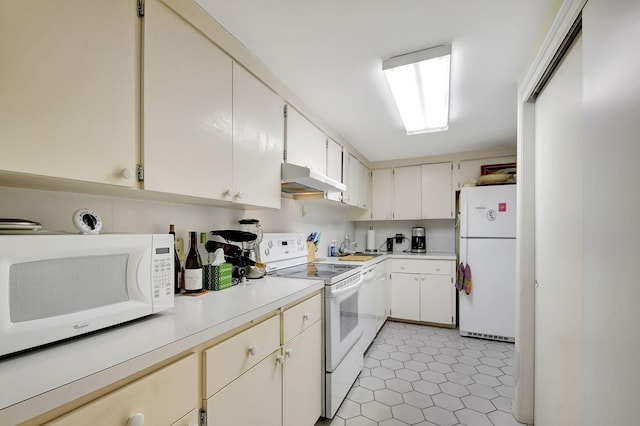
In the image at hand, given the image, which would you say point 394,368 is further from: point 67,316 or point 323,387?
point 67,316

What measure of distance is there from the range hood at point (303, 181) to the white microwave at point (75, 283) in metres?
0.92

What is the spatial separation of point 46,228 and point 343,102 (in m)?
1.88

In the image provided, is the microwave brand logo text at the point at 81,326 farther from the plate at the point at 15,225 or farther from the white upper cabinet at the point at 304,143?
the white upper cabinet at the point at 304,143

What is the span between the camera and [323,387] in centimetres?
165

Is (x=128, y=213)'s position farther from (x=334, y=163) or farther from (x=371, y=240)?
(x=371, y=240)

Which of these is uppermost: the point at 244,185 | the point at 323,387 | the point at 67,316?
the point at 244,185

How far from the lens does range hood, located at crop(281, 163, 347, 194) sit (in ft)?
5.67

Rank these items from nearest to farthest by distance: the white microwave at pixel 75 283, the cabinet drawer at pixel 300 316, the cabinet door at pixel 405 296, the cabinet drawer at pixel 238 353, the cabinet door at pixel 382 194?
the white microwave at pixel 75 283, the cabinet drawer at pixel 238 353, the cabinet drawer at pixel 300 316, the cabinet door at pixel 405 296, the cabinet door at pixel 382 194

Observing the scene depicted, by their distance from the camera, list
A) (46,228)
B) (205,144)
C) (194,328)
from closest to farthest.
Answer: (194,328) → (46,228) → (205,144)

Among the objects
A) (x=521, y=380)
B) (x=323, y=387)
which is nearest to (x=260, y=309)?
(x=323, y=387)

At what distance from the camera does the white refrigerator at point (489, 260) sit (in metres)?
2.91

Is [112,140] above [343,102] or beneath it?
beneath

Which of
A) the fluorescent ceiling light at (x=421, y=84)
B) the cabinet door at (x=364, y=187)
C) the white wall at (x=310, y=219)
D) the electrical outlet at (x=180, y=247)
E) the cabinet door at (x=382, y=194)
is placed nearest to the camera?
the electrical outlet at (x=180, y=247)

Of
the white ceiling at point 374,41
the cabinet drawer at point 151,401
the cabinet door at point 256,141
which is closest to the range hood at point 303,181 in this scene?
the cabinet door at point 256,141
